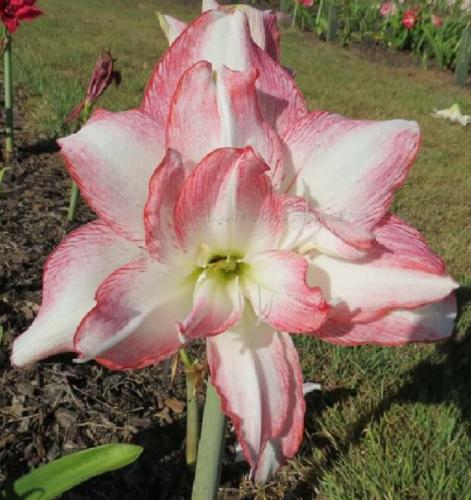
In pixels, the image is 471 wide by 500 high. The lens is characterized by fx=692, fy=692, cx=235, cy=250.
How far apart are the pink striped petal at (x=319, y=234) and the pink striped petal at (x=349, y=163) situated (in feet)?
0.10

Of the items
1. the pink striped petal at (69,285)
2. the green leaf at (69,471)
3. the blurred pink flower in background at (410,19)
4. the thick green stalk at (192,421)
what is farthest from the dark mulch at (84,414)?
the blurred pink flower in background at (410,19)

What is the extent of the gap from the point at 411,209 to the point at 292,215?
11.8ft

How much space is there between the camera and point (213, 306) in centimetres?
75

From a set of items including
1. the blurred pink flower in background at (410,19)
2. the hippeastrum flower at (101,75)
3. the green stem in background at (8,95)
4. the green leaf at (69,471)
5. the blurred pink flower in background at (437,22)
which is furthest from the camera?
the blurred pink flower in background at (410,19)

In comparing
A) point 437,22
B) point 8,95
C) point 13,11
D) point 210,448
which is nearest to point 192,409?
point 210,448

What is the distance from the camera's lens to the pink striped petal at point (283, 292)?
0.71 metres

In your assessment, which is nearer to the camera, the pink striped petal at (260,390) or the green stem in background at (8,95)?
the pink striped petal at (260,390)

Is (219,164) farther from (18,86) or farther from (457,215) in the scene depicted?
(18,86)

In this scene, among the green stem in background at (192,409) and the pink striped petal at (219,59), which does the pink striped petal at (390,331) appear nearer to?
the pink striped petal at (219,59)

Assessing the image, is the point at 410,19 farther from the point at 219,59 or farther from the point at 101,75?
the point at 219,59

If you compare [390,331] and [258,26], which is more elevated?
[258,26]

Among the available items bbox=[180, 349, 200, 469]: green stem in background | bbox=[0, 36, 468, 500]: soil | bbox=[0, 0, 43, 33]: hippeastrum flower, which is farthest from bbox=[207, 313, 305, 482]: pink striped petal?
bbox=[0, 0, 43, 33]: hippeastrum flower

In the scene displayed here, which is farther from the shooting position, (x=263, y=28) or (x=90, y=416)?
(x=90, y=416)

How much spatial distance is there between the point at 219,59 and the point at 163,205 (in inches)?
7.2
